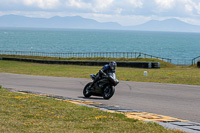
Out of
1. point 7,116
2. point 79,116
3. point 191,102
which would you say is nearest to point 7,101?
point 7,116

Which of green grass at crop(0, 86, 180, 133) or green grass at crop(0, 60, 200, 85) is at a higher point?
green grass at crop(0, 60, 200, 85)

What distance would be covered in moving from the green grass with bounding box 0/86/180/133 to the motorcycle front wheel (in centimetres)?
347

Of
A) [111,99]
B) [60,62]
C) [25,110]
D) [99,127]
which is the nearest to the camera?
[99,127]

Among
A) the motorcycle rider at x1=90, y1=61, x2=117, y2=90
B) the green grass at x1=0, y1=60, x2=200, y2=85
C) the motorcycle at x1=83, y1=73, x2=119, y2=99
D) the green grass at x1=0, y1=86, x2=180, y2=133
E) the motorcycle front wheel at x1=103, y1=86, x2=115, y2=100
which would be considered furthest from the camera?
the green grass at x1=0, y1=60, x2=200, y2=85

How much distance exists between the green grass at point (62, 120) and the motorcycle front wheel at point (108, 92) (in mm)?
3473

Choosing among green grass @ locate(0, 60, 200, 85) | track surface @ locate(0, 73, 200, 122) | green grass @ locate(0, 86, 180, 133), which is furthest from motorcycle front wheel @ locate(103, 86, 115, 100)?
green grass @ locate(0, 60, 200, 85)

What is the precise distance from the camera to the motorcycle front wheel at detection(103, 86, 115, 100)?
14000 millimetres

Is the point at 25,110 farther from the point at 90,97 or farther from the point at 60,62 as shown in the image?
the point at 60,62

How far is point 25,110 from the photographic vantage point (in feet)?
32.0

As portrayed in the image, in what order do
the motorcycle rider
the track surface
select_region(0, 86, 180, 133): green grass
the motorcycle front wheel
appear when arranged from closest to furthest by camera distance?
select_region(0, 86, 180, 133): green grass, the track surface, the motorcycle rider, the motorcycle front wheel

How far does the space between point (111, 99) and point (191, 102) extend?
128 inches

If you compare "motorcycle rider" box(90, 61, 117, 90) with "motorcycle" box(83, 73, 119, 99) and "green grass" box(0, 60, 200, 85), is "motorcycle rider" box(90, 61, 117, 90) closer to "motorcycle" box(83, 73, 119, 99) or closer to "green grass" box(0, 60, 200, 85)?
"motorcycle" box(83, 73, 119, 99)

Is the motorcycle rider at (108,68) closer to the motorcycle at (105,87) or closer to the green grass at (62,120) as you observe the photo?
the motorcycle at (105,87)

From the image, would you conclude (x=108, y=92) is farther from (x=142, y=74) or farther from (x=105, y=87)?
(x=142, y=74)
